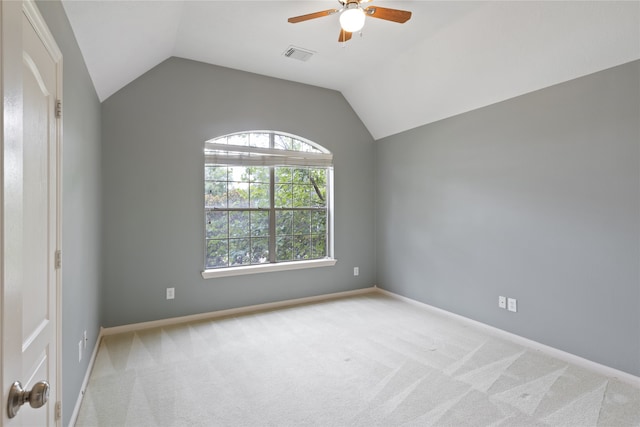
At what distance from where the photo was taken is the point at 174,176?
359cm

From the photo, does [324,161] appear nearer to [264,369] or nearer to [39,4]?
[264,369]

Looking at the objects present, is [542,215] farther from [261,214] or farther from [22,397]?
[22,397]

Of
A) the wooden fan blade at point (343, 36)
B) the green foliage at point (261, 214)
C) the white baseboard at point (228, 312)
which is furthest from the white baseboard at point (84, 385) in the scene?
the wooden fan blade at point (343, 36)

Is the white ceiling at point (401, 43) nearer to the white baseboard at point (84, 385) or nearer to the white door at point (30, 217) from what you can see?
the white door at point (30, 217)

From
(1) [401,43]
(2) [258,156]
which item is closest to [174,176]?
(2) [258,156]

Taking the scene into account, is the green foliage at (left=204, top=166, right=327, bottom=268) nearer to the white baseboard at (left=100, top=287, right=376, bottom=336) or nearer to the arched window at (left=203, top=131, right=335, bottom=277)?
the arched window at (left=203, top=131, right=335, bottom=277)

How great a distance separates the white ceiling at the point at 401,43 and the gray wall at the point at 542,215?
0.74 ft

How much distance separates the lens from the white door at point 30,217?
0.63m

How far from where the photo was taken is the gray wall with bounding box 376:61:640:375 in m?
2.43

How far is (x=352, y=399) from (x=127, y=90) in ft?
11.6

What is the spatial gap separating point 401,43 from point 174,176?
9.09 ft

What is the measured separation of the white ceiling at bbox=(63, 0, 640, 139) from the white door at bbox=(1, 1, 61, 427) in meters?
0.78

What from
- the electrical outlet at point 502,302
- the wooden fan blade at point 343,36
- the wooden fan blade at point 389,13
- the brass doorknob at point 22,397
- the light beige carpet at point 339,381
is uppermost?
the wooden fan blade at point 343,36

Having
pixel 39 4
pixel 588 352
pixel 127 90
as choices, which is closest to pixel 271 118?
pixel 127 90
